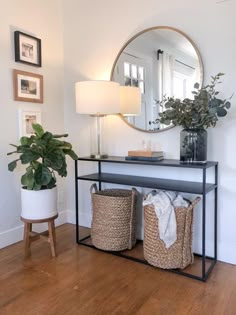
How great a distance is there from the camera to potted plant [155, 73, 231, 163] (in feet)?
6.63

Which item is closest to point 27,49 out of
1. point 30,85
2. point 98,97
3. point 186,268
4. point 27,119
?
point 30,85

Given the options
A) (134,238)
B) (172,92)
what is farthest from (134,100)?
(134,238)

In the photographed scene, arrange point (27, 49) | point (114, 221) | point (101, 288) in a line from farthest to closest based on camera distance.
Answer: point (27, 49)
point (114, 221)
point (101, 288)

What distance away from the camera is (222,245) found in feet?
7.55

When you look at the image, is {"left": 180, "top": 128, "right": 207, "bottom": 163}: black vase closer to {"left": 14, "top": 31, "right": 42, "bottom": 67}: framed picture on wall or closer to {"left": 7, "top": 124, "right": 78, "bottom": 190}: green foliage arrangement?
{"left": 7, "top": 124, "right": 78, "bottom": 190}: green foliage arrangement

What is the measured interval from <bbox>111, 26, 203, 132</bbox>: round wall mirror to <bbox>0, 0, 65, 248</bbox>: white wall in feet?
2.46

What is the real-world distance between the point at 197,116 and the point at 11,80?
1.73 m

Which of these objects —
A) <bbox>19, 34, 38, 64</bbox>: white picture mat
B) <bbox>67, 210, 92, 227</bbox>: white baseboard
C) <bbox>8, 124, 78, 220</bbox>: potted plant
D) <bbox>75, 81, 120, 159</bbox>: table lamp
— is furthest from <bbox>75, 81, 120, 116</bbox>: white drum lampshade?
<bbox>67, 210, 92, 227</bbox>: white baseboard

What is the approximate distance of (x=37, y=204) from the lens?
2.29 m

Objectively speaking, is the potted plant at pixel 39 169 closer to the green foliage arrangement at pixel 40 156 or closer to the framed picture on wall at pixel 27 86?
the green foliage arrangement at pixel 40 156

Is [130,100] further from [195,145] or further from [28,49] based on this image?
[28,49]

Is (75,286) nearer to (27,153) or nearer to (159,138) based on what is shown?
(27,153)

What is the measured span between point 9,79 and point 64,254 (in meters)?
1.68

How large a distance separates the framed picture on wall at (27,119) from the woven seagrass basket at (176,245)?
141 centimetres
